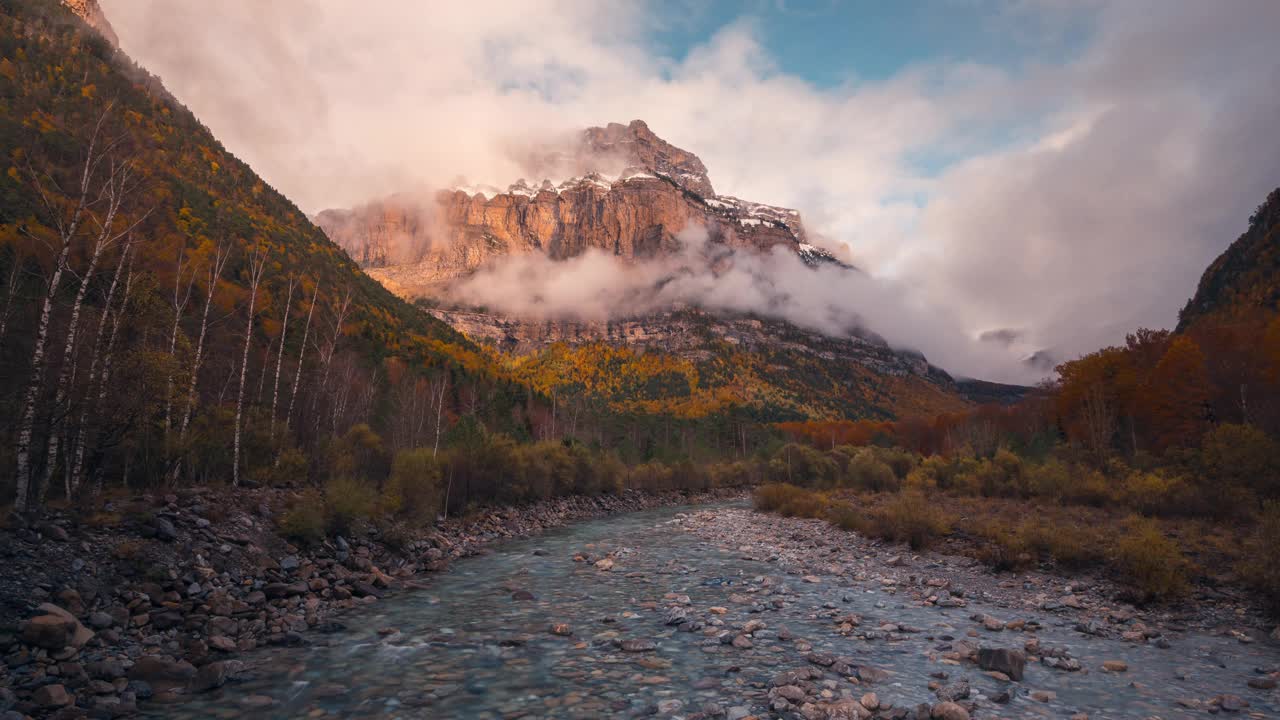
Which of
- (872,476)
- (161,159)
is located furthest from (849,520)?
(161,159)

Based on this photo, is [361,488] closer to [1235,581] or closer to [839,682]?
[839,682]

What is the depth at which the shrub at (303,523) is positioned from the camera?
17500 mm

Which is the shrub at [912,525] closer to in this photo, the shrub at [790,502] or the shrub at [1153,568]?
the shrub at [1153,568]

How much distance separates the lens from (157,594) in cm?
1176

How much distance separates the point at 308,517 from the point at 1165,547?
1028 inches

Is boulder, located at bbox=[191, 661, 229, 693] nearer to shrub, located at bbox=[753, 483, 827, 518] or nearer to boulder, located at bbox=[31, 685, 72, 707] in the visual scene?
boulder, located at bbox=[31, 685, 72, 707]

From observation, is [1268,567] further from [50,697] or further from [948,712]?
[50,697]

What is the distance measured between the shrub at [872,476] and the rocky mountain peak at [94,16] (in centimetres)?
12404

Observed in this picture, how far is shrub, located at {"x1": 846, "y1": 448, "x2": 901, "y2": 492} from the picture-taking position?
52.6 metres

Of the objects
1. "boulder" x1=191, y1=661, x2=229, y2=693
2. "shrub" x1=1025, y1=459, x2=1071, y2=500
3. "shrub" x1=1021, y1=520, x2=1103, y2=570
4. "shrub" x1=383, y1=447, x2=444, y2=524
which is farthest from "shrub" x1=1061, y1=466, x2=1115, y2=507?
"boulder" x1=191, y1=661, x2=229, y2=693

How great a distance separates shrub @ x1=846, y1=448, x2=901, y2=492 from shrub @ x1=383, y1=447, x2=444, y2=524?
42411 millimetres

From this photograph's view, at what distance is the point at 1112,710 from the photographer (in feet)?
26.7

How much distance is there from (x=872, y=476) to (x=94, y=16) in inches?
5906

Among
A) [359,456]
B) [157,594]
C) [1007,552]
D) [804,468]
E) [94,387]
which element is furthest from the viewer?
[804,468]
